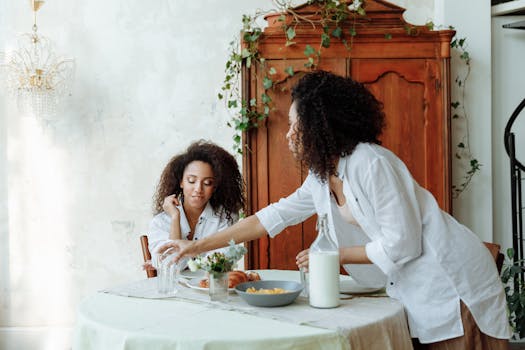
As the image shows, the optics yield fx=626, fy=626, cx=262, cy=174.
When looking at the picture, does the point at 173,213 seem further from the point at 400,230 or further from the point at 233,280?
the point at 400,230

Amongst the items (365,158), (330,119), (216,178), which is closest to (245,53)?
(216,178)

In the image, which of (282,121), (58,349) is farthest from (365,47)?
(58,349)

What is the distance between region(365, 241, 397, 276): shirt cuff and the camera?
6.07 ft

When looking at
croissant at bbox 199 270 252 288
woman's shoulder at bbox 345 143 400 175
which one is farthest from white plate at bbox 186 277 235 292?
woman's shoulder at bbox 345 143 400 175

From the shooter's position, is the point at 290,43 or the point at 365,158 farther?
the point at 290,43

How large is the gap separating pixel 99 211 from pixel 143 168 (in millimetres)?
424

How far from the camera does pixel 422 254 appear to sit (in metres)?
1.90

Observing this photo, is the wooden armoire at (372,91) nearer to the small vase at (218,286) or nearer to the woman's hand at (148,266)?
the woman's hand at (148,266)

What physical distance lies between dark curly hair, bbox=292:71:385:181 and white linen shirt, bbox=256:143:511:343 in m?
0.06

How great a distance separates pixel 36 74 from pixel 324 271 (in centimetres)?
295

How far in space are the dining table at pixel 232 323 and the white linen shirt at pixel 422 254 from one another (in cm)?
9

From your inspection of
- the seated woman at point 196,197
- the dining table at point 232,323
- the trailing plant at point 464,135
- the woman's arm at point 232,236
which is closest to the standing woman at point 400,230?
the dining table at point 232,323

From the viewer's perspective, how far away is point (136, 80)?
4.28 metres

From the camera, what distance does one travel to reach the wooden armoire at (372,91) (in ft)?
11.9
